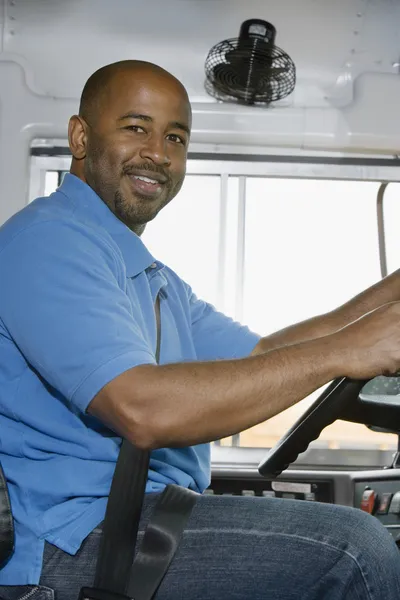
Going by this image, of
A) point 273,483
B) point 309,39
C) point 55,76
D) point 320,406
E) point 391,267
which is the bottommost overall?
point 273,483

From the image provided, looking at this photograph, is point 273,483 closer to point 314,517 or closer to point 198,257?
point 198,257

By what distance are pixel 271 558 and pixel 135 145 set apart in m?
0.88

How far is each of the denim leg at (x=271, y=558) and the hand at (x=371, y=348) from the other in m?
0.20

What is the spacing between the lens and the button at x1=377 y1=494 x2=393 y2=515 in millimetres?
2404

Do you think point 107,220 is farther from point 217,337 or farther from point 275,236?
point 275,236

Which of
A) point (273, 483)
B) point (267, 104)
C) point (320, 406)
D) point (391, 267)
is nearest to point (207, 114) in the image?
point (267, 104)

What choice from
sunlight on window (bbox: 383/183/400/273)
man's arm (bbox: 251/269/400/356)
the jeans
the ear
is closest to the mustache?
the ear

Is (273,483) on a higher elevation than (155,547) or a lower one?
lower

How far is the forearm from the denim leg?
0.13 metres

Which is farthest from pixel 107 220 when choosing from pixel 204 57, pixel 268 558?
pixel 204 57

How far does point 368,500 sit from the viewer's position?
245cm

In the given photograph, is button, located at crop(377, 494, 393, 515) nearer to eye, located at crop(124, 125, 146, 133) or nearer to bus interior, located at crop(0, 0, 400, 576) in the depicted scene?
bus interior, located at crop(0, 0, 400, 576)

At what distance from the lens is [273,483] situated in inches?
101

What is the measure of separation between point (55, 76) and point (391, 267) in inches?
59.1
